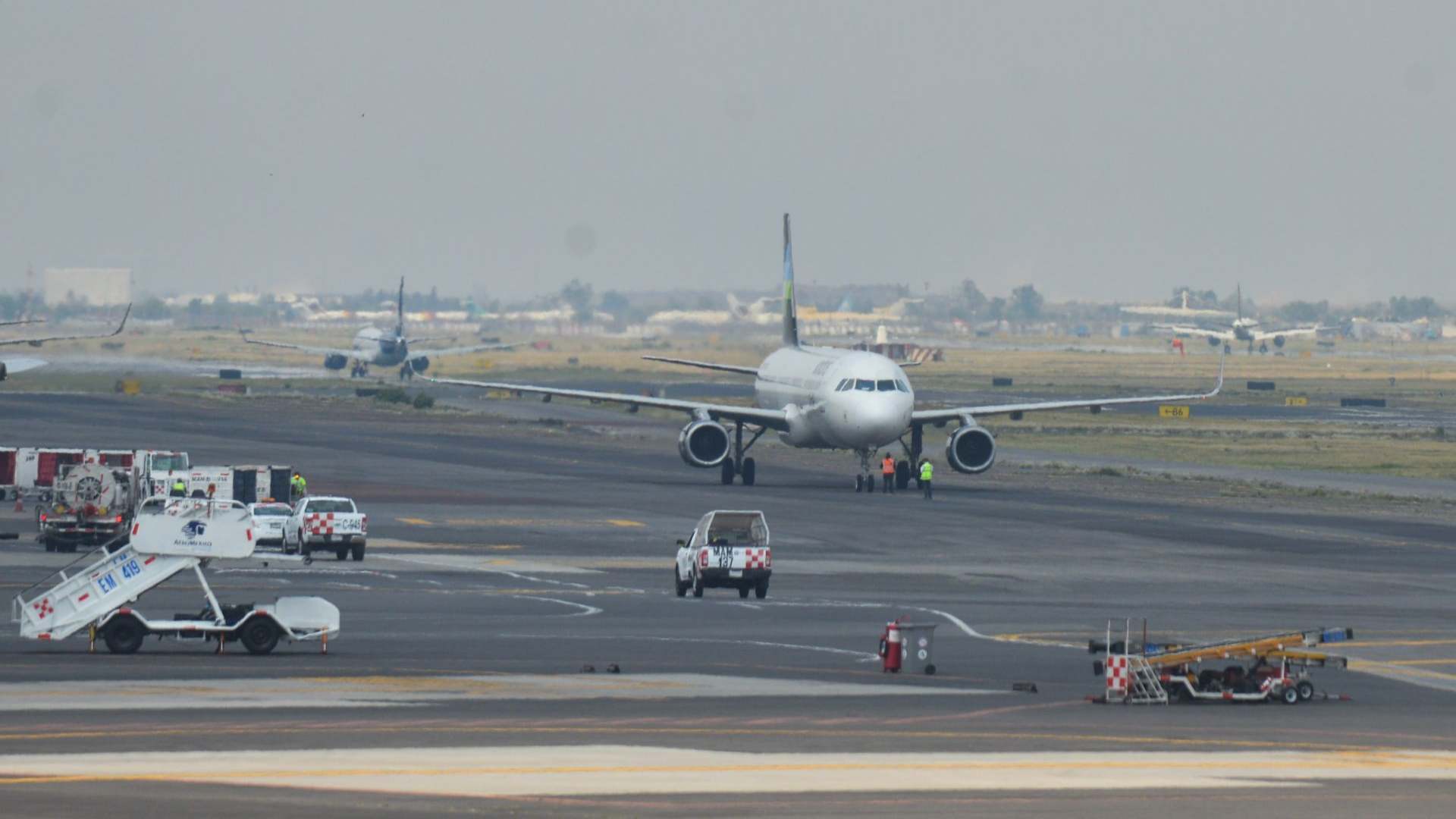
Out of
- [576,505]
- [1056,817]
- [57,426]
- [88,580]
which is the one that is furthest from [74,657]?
[57,426]

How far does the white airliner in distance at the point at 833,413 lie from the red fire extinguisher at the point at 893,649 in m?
37.5

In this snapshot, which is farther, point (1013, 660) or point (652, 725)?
point (1013, 660)

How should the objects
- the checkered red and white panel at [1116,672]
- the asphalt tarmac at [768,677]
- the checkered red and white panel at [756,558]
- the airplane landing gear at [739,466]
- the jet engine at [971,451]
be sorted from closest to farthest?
the asphalt tarmac at [768,677]
the checkered red and white panel at [1116,672]
the checkered red and white panel at [756,558]
the jet engine at [971,451]
the airplane landing gear at [739,466]

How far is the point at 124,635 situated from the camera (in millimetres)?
35938

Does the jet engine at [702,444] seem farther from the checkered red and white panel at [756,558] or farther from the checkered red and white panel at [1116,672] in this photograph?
the checkered red and white panel at [1116,672]

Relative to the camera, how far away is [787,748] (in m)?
27.0

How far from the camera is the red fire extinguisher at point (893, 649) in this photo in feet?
115

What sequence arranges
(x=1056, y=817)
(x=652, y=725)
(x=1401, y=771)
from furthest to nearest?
(x=652, y=725)
(x=1401, y=771)
(x=1056, y=817)

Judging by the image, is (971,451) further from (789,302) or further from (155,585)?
(155,585)

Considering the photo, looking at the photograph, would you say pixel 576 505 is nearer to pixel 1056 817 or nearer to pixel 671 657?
pixel 671 657

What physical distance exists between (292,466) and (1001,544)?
36.5m

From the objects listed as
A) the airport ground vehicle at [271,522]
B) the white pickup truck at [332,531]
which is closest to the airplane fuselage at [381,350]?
the airport ground vehicle at [271,522]

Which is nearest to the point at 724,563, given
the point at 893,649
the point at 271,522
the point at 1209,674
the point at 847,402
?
the point at 893,649

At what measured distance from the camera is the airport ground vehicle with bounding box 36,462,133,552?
2238 inches
